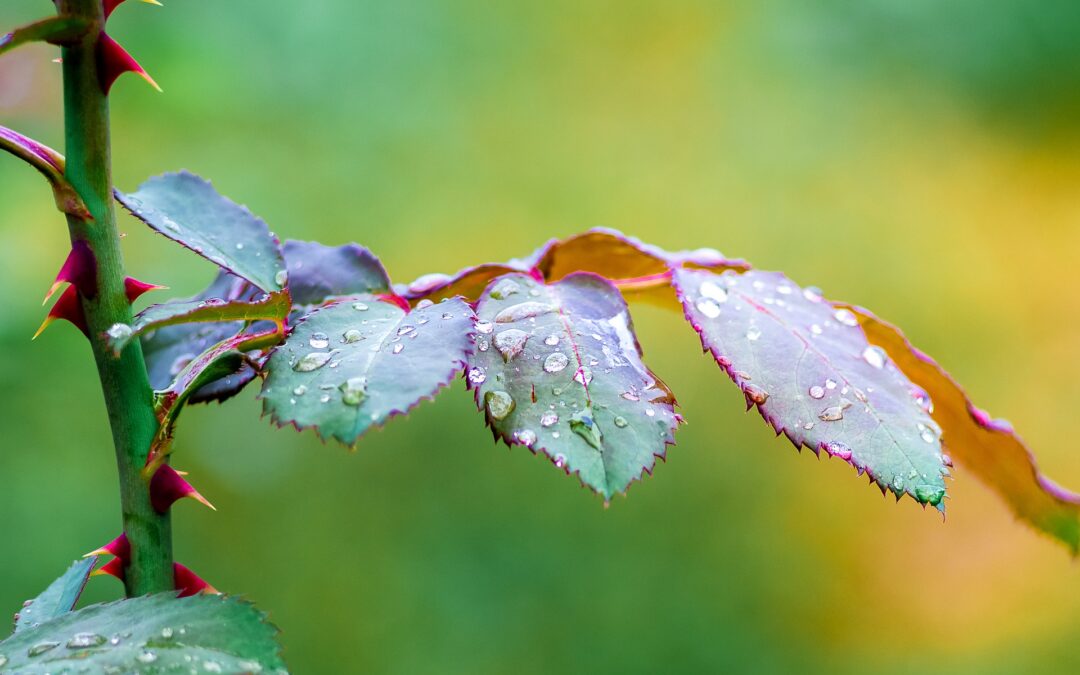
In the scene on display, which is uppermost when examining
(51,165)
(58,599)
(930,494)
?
(51,165)

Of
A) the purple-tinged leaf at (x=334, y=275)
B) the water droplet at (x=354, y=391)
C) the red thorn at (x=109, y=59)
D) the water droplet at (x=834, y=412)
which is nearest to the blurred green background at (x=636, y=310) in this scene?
the purple-tinged leaf at (x=334, y=275)

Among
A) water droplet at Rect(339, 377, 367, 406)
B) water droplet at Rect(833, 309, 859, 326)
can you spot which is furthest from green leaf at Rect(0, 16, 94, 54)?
water droplet at Rect(833, 309, 859, 326)

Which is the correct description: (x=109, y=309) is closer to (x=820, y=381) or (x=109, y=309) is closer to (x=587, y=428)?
(x=587, y=428)

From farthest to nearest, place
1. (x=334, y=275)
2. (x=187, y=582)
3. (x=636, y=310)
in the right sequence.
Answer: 1. (x=636, y=310)
2. (x=334, y=275)
3. (x=187, y=582)

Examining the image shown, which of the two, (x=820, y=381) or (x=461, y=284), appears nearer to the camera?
(x=820, y=381)

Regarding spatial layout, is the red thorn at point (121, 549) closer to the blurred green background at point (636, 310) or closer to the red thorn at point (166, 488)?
the red thorn at point (166, 488)

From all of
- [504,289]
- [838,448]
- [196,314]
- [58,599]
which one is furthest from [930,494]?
[58,599]

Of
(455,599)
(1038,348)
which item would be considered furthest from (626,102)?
(455,599)
